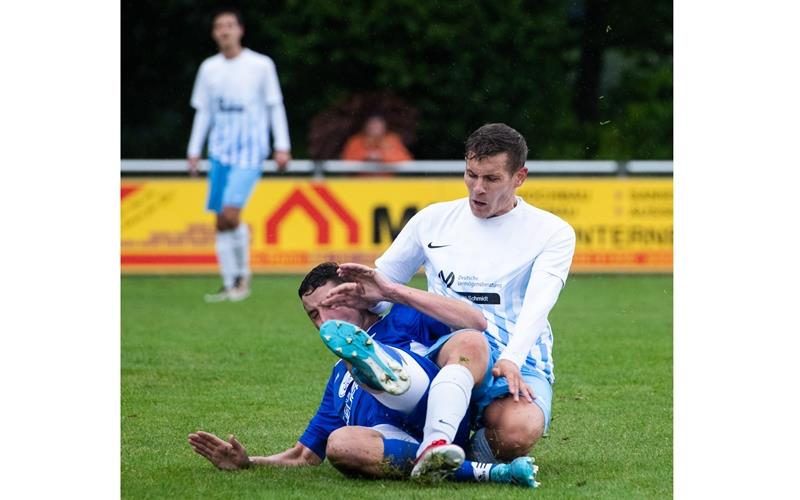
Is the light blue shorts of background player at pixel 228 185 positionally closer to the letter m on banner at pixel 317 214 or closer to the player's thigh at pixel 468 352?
the letter m on banner at pixel 317 214

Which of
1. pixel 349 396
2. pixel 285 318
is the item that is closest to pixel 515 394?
pixel 349 396

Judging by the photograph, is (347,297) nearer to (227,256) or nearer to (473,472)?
(473,472)

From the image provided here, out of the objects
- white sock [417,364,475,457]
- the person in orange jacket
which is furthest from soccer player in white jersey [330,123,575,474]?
the person in orange jacket

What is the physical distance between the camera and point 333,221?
547 inches

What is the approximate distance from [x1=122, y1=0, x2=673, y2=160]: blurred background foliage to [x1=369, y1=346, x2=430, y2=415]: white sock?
465 inches

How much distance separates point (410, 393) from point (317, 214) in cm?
900

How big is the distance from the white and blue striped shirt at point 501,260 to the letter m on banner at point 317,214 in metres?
8.32

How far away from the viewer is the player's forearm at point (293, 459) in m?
5.39

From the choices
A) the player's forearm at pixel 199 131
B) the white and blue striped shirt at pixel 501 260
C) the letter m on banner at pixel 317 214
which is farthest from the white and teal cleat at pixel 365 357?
the letter m on banner at pixel 317 214
